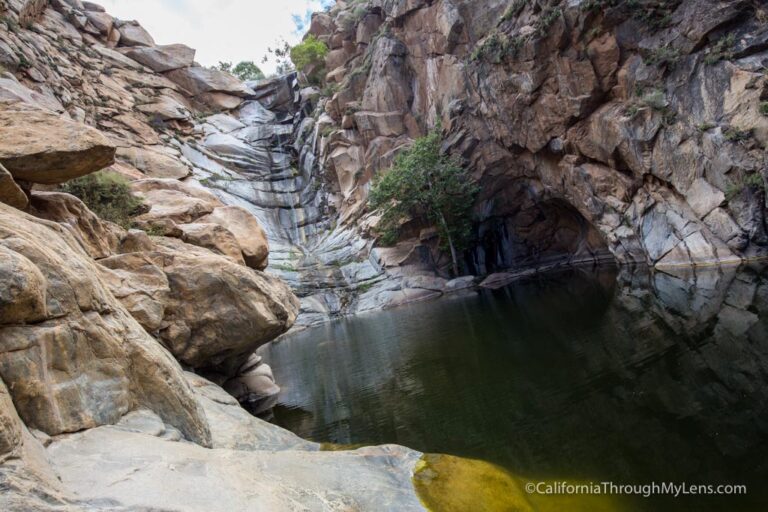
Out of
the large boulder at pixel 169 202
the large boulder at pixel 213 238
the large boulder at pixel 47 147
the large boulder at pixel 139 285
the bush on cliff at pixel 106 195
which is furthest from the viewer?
the large boulder at pixel 169 202

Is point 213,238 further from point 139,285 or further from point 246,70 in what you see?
point 246,70

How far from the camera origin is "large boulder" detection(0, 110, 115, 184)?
23.2 ft

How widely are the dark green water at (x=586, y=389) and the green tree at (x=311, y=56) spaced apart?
4756cm

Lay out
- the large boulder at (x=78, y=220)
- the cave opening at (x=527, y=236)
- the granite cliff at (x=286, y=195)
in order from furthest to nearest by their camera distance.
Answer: the cave opening at (x=527, y=236) < the large boulder at (x=78, y=220) < the granite cliff at (x=286, y=195)

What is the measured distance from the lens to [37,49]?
32.4 meters

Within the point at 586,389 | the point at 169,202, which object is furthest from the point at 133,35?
the point at 586,389

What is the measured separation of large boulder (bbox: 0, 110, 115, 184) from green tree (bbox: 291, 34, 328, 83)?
5178 cm

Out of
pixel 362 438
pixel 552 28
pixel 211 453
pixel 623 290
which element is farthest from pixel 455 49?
pixel 211 453

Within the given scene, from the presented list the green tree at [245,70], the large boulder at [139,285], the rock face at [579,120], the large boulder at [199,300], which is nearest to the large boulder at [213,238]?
the large boulder at [199,300]

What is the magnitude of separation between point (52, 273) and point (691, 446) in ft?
27.8

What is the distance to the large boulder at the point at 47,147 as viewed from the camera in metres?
7.06

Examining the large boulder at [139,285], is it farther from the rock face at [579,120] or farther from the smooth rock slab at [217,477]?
the rock face at [579,120]

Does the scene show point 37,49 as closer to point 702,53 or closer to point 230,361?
point 230,361

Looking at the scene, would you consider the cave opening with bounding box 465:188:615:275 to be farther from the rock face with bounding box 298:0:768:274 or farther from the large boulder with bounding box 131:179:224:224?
the large boulder with bounding box 131:179:224:224
